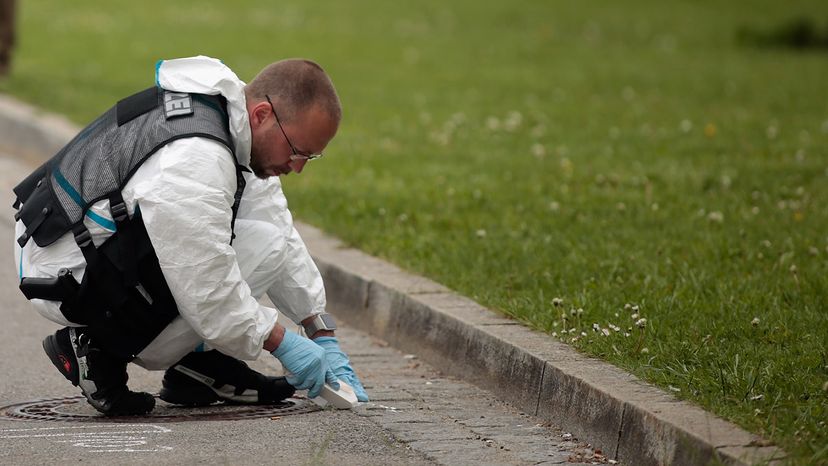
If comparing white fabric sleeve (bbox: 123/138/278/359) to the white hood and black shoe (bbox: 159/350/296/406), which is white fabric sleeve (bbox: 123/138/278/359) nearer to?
the white hood

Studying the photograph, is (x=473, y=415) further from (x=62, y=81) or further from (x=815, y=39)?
(x=815, y=39)

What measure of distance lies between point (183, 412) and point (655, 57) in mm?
12430

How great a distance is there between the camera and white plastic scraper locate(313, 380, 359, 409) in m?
4.61

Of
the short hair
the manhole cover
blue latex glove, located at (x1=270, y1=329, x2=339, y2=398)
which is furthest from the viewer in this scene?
the manhole cover

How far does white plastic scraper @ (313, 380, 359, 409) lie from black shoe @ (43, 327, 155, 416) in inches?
25.0

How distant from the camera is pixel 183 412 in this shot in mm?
4688

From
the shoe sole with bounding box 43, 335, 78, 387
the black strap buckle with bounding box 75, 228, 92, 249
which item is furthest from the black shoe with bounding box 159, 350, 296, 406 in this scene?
the black strap buckle with bounding box 75, 228, 92, 249

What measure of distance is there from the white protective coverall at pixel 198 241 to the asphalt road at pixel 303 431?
0.28m

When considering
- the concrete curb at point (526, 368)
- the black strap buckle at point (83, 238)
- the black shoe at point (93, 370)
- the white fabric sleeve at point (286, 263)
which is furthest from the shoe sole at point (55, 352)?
the concrete curb at point (526, 368)

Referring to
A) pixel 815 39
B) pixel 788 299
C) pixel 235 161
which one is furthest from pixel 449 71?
pixel 235 161

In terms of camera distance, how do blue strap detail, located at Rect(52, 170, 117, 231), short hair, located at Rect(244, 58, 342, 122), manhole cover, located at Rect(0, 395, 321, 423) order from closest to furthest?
blue strap detail, located at Rect(52, 170, 117, 231) → short hair, located at Rect(244, 58, 342, 122) → manhole cover, located at Rect(0, 395, 321, 423)

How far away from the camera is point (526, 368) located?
4.78m

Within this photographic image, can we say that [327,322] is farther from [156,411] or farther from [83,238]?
[83,238]

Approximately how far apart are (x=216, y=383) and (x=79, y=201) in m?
0.87
